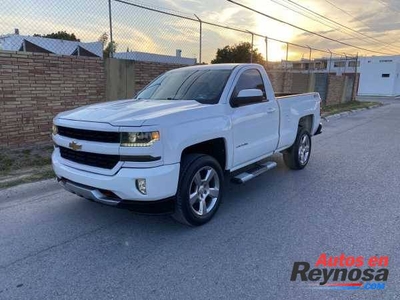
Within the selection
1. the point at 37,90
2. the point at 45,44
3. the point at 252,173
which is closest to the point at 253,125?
the point at 252,173

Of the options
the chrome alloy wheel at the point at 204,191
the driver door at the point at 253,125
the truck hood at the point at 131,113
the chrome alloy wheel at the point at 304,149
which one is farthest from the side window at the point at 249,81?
the chrome alloy wheel at the point at 304,149

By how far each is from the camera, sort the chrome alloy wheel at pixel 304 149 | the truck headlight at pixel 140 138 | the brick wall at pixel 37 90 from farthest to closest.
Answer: the brick wall at pixel 37 90
the chrome alloy wheel at pixel 304 149
the truck headlight at pixel 140 138

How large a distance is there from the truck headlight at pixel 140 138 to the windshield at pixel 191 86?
1.18 metres

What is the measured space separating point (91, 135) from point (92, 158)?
0.26 meters

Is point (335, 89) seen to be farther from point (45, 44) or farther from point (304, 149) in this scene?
point (45, 44)

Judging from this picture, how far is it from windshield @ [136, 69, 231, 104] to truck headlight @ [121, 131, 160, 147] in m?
1.18

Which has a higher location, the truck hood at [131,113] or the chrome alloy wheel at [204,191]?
the truck hood at [131,113]

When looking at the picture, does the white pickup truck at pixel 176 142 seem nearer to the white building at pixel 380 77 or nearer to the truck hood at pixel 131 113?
the truck hood at pixel 131 113

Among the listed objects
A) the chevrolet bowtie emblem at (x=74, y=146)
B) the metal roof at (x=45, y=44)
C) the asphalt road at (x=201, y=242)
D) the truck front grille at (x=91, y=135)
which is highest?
the metal roof at (x=45, y=44)

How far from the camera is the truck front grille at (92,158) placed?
3443 mm

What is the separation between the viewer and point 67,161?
12.9 ft

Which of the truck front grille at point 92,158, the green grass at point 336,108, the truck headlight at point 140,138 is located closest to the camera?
the truck headlight at point 140,138

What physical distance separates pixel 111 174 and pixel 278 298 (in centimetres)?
198

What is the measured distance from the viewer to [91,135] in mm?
3539
